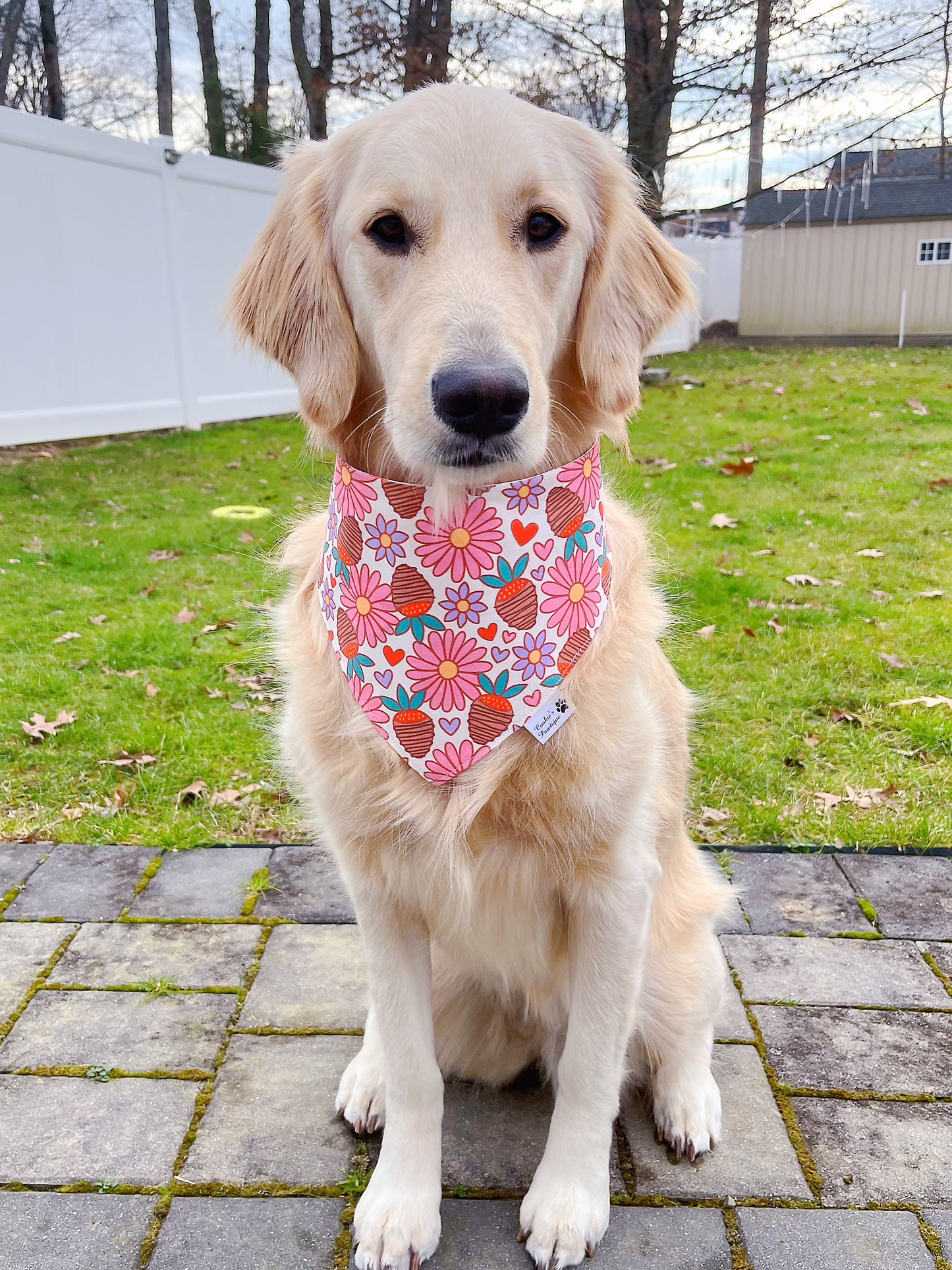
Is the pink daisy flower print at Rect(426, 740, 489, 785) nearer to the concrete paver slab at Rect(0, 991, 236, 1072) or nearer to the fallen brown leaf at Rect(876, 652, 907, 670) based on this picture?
the concrete paver slab at Rect(0, 991, 236, 1072)

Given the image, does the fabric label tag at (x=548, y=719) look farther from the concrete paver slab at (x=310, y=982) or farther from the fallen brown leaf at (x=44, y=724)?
the fallen brown leaf at (x=44, y=724)

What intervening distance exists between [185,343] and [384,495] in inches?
299

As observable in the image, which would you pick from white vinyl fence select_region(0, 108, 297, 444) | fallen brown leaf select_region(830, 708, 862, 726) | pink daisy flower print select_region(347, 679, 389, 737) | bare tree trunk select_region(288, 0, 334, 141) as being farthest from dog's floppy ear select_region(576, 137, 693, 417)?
bare tree trunk select_region(288, 0, 334, 141)

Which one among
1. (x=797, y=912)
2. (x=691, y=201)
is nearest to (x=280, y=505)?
(x=797, y=912)

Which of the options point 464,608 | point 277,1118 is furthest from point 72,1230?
point 464,608

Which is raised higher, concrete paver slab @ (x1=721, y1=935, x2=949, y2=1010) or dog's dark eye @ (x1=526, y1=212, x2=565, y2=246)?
dog's dark eye @ (x1=526, y1=212, x2=565, y2=246)

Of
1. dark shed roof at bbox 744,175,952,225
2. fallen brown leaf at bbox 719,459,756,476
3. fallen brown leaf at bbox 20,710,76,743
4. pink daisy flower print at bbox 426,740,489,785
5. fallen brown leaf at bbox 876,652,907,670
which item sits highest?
dark shed roof at bbox 744,175,952,225

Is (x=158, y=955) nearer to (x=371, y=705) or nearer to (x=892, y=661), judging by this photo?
(x=371, y=705)

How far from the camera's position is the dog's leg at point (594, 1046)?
5.57 ft

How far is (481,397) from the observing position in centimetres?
145

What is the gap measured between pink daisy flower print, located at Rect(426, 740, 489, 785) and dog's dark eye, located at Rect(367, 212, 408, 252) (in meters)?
0.83

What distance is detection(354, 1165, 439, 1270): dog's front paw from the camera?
5.35 feet

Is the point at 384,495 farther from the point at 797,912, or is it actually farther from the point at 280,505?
the point at 280,505

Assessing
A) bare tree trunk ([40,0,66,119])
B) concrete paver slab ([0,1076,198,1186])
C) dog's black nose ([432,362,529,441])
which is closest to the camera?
dog's black nose ([432,362,529,441])
